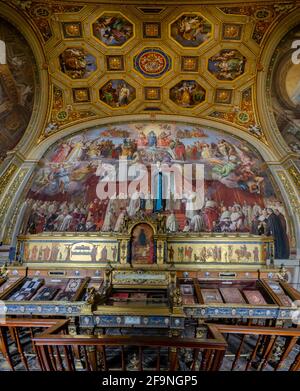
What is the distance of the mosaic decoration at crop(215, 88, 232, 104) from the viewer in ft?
42.7

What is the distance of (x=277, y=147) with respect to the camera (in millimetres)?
12445

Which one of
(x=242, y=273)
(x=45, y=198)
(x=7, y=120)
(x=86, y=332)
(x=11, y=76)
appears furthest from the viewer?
(x=45, y=198)

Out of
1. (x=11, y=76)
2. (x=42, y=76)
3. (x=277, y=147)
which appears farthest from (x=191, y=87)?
(x=11, y=76)

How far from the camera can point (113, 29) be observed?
10914 millimetres

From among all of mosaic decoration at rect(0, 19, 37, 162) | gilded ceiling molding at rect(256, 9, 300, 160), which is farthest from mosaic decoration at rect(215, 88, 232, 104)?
mosaic decoration at rect(0, 19, 37, 162)

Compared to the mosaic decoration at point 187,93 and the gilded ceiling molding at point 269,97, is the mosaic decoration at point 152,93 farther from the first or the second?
the gilded ceiling molding at point 269,97

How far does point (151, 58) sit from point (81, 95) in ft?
12.4

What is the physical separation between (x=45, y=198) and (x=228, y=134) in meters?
9.25

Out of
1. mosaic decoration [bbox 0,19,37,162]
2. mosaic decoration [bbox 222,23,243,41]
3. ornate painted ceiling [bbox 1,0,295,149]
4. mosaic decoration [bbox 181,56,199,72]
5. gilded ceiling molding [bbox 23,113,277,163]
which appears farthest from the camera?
gilded ceiling molding [bbox 23,113,277,163]

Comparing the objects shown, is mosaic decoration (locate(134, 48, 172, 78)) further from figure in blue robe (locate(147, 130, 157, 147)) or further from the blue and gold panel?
the blue and gold panel

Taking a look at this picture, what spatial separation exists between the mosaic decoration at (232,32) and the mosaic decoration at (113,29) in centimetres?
364

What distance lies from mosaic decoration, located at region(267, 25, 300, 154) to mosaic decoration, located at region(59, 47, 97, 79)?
7568mm

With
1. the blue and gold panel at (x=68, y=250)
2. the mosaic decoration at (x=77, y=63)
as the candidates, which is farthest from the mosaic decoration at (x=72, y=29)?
the blue and gold panel at (x=68, y=250)
